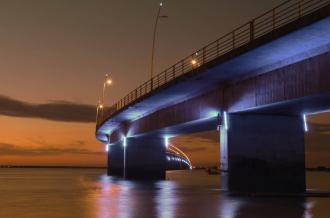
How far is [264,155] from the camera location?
1602 inches

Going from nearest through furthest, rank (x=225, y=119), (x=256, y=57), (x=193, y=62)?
(x=256, y=57) → (x=225, y=119) → (x=193, y=62)

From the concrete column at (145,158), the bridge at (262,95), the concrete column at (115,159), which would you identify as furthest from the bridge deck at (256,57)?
the concrete column at (115,159)

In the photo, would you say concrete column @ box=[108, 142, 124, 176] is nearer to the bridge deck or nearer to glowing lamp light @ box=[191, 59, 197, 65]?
the bridge deck

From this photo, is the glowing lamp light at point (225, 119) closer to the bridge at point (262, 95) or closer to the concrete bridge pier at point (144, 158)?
the bridge at point (262, 95)

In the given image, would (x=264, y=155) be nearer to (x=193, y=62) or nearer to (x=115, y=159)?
(x=193, y=62)

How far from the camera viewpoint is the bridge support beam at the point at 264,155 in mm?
40625

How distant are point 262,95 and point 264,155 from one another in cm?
555

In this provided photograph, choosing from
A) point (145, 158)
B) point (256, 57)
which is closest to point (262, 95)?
point (256, 57)

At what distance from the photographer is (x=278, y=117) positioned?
41.3m

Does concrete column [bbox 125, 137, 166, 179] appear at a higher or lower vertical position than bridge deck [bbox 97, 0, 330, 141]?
lower

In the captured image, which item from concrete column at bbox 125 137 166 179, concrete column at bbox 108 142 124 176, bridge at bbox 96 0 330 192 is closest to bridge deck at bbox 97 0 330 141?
bridge at bbox 96 0 330 192

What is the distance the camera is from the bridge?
30.5 meters

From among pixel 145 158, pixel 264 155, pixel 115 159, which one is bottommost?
pixel 264 155

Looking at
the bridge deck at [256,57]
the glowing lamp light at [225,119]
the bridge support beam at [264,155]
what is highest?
the bridge deck at [256,57]
